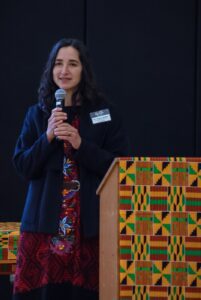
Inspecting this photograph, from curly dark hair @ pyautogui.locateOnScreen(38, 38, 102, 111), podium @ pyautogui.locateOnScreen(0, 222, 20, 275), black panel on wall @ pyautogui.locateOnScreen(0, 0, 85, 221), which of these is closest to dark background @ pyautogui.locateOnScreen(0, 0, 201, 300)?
black panel on wall @ pyautogui.locateOnScreen(0, 0, 85, 221)

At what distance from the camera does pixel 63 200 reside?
2.17 m

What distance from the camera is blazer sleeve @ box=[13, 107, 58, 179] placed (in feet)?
7.10

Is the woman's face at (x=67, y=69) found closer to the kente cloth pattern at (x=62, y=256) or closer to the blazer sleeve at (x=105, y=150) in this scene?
the blazer sleeve at (x=105, y=150)

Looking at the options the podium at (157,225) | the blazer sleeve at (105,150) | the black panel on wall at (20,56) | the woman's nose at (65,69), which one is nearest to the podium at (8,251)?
the black panel on wall at (20,56)

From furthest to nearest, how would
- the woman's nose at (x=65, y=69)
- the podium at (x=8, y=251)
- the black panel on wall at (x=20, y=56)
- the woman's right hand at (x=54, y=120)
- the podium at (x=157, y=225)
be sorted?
the black panel on wall at (x=20, y=56), the podium at (x=8, y=251), the woman's nose at (x=65, y=69), the woman's right hand at (x=54, y=120), the podium at (x=157, y=225)

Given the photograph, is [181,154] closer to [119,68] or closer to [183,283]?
[119,68]

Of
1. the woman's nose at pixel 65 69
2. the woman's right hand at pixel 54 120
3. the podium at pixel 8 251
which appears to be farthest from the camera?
the podium at pixel 8 251

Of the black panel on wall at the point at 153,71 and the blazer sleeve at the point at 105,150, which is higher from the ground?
the black panel on wall at the point at 153,71

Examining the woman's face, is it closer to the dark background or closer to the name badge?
the name badge

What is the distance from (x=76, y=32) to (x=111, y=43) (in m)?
0.22

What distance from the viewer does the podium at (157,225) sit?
184cm

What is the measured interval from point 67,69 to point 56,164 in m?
0.35

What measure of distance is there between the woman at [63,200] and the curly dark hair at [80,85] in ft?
0.12

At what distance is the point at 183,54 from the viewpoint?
12.3ft
